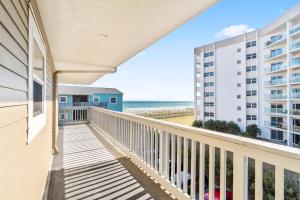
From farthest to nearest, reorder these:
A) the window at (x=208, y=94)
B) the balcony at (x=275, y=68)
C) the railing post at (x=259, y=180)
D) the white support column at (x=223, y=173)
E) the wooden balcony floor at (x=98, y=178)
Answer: the window at (x=208, y=94), the balcony at (x=275, y=68), the wooden balcony floor at (x=98, y=178), the white support column at (x=223, y=173), the railing post at (x=259, y=180)

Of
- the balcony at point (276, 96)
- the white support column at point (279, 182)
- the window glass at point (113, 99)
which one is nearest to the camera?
the white support column at point (279, 182)

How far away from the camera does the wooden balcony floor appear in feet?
7.89

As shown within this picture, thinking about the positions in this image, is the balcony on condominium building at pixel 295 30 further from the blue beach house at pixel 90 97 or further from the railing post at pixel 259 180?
the railing post at pixel 259 180

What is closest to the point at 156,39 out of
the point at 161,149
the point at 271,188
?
the point at 161,149

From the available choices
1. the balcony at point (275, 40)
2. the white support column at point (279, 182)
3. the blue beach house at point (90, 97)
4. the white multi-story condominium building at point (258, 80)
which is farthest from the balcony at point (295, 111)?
the white support column at point (279, 182)

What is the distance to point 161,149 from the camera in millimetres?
2682

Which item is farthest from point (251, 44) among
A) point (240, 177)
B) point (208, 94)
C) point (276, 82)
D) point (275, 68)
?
point (240, 177)

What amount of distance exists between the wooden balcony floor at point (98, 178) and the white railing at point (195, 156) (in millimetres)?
195

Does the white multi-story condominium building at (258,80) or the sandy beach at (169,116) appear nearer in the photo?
the white multi-story condominium building at (258,80)

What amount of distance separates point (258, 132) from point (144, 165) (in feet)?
78.6

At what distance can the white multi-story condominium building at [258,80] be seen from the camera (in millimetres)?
19953

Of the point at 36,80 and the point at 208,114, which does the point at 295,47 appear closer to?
the point at 208,114

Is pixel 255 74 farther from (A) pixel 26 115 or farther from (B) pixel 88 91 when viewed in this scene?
(A) pixel 26 115

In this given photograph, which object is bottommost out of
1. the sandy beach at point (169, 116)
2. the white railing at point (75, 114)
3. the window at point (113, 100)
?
the sandy beach at point (169, 116)
